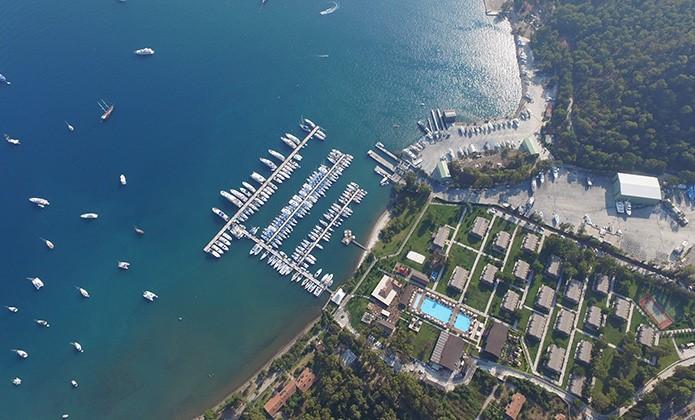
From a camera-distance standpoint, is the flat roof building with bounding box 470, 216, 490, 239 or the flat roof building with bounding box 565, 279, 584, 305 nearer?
the flat roof building with bounding box 565, 279, 584, 305

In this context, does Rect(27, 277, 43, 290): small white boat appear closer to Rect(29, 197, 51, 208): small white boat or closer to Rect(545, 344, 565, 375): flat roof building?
Rect(29, 197, 51, 208): small white boat

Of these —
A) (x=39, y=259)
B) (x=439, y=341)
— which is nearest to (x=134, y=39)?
(x=39, y=259)

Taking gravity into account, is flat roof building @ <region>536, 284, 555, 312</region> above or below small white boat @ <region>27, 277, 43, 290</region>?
above

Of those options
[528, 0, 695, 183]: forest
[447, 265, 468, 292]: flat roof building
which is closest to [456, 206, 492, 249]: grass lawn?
[447, 265, 468, 292]: flat roof building

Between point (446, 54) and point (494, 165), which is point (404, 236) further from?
point (446, 54)

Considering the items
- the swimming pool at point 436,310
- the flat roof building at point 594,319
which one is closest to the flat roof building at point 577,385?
the flat roof building at point 594,319

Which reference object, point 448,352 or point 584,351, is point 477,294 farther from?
point 584,351

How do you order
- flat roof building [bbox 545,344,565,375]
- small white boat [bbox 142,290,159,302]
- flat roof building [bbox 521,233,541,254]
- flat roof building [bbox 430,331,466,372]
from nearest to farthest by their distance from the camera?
flat roof building [bbox 430,331,466,372] < flat roof building [bbox 545,344,565,375] < small white boat [bbox 142,290,159,302] < flat roof building [bbox 521,233,541,254]
